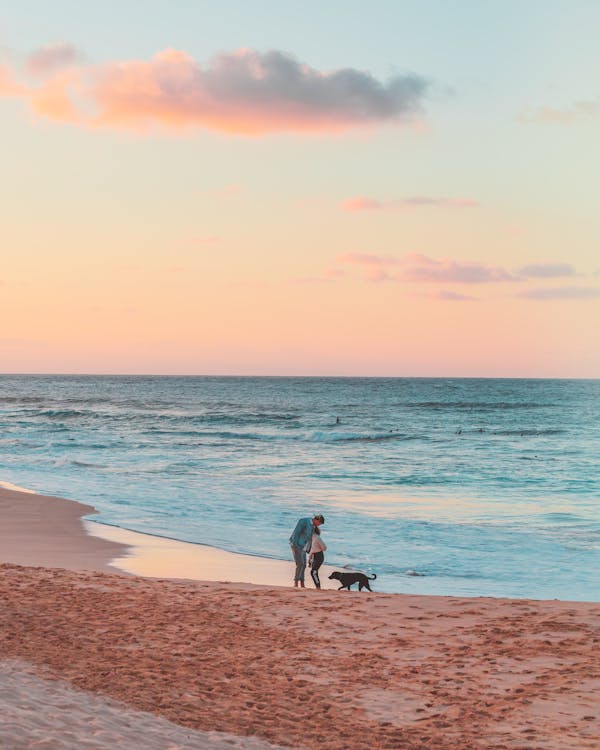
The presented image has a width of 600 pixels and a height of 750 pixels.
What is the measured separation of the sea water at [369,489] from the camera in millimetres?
18500

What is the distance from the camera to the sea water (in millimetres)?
18500

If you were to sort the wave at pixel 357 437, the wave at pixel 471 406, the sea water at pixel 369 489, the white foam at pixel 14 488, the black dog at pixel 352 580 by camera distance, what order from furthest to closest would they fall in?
the wave at pixel 471 406 → the wave at pixel 357 437 → the white foam at pixel 14 488 → the sea water at pixel 369 489 → the black dog at pixel 352 580

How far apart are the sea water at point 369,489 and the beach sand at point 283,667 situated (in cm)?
383

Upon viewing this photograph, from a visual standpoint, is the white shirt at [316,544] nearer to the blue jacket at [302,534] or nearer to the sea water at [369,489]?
the blue jacket at [302,534]

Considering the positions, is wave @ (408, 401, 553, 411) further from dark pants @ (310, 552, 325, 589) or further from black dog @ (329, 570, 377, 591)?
black dog @ (329, 570, 377, 591)

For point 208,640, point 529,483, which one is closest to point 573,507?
point 529,483

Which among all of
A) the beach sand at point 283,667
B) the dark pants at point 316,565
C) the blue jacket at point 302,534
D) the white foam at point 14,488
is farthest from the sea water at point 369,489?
the beach sand at point 283,667

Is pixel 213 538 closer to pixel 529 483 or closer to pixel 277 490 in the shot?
pixel 277 490

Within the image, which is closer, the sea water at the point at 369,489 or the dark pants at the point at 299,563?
the dark pants at the point at 299,563

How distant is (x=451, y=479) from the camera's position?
1321 inches

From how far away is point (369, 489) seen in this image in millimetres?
30469

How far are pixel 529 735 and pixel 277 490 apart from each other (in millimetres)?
22032

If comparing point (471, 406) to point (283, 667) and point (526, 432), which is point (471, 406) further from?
point (283, 667)

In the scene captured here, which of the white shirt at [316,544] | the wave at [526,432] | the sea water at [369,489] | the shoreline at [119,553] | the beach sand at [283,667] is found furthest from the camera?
the wave at [526,432]
